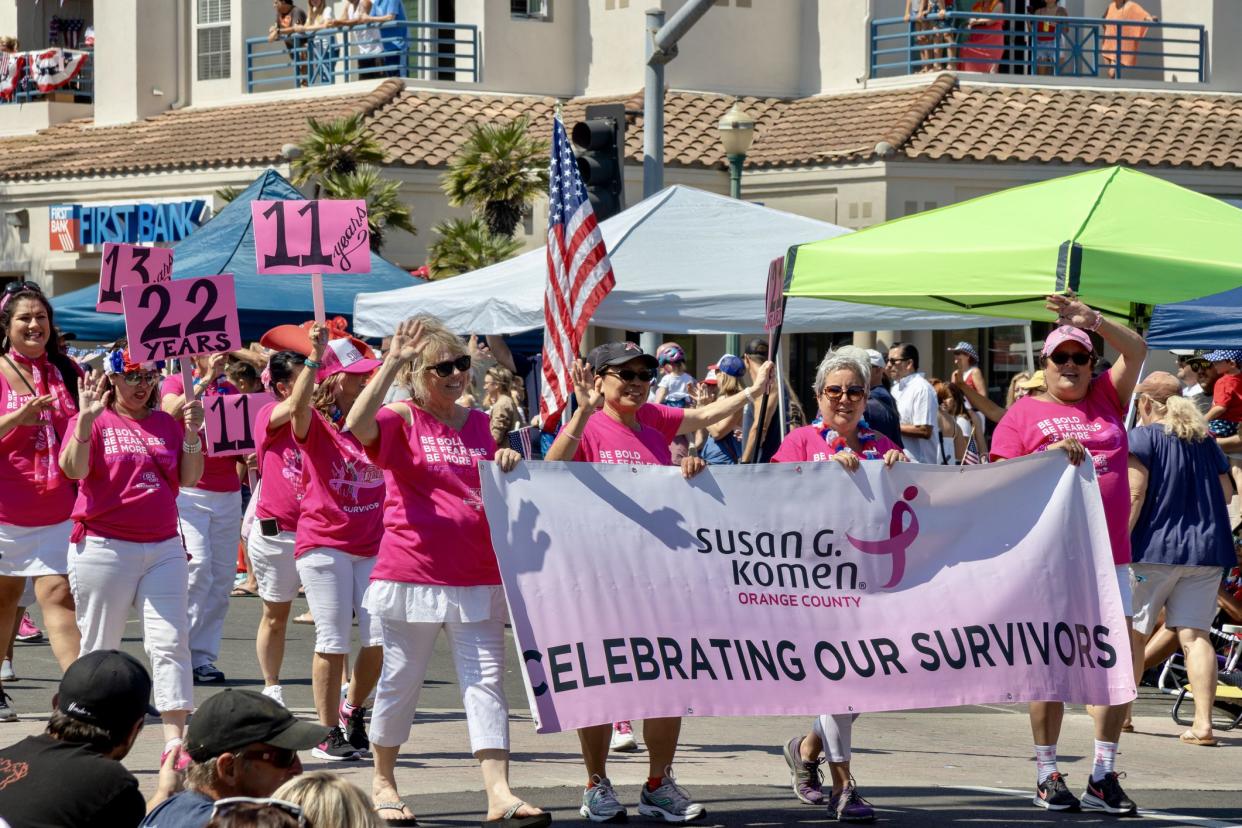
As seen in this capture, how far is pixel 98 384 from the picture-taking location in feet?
25.9

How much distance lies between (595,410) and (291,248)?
2.87m

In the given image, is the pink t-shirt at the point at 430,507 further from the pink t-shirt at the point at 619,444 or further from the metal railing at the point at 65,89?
the metal railing at the point at 65,89

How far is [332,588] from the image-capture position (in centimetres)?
860

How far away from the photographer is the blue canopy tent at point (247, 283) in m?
16.2

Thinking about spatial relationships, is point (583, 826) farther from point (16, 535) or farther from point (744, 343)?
point (744, 343)

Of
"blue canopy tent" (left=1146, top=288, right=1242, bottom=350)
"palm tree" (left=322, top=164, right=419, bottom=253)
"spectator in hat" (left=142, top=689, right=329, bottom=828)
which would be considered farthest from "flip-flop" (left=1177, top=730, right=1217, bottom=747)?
"palm tree" (left=322, top=164, right=419, bottom=253)

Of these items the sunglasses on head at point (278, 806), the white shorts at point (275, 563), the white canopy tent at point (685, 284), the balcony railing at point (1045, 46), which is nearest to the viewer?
the sunglasses on head at point (278, 806)

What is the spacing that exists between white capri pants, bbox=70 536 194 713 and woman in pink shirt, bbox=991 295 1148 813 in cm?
338

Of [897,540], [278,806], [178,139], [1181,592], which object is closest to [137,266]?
[897,540]

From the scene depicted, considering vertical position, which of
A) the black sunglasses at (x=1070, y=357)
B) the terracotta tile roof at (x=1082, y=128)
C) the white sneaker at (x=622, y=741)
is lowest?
the white sneaker at (x=622, y=741)

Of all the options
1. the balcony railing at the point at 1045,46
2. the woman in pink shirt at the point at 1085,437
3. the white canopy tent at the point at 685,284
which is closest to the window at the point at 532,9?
the balcony railing at the point at 1045,46

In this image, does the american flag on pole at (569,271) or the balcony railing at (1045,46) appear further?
the balcony railing at (1045,46)

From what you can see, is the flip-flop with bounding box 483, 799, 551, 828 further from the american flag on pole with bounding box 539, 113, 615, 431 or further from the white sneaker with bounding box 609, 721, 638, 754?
the american flag on pole with bounding box 539, 113, 615, 431

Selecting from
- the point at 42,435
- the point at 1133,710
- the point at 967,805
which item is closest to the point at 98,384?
the point at 42,435
